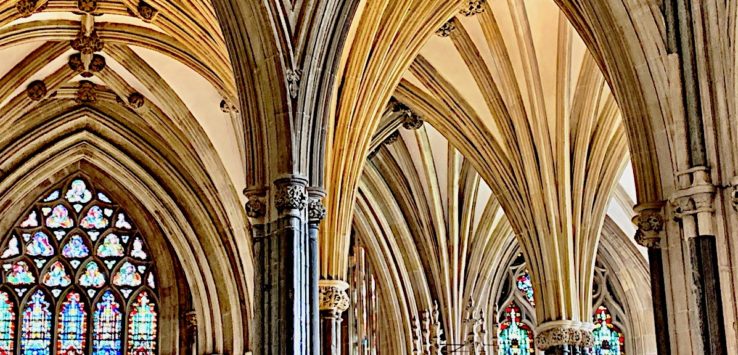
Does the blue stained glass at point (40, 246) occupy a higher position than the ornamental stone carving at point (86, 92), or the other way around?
the ornamental stone carving at point (86, 92)

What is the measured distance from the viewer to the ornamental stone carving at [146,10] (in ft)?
63.9

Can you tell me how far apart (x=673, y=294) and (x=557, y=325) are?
783 cm

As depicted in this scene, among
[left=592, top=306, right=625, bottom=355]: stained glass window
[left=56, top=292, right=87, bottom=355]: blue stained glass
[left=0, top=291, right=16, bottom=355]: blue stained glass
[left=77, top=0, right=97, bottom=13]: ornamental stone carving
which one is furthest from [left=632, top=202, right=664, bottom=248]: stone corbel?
[left=592, top=306, right=625, bottom=355]: stained glass window

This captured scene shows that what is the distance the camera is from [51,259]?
25391 millimetres

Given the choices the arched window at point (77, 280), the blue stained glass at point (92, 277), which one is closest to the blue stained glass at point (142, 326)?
the arched window at point (77, 280)

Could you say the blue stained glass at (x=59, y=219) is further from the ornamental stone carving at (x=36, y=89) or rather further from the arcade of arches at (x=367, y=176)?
the ornamental stone carving at (x=36, y=89)

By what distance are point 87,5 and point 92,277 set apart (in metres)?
7.17

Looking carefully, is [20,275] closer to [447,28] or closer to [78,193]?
[78,193]

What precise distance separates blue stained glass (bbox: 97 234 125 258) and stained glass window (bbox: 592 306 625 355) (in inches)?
380

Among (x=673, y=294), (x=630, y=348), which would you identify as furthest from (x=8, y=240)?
(x=673, y=294)

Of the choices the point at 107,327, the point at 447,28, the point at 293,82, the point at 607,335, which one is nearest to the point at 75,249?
the point at 107,327

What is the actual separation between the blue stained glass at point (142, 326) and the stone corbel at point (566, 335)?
843 centimetres

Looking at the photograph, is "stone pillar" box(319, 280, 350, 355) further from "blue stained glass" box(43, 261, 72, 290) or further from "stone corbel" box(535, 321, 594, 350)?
"blue stained glass" box(43, 261, 72, 290)

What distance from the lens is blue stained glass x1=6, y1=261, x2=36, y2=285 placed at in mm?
25234
